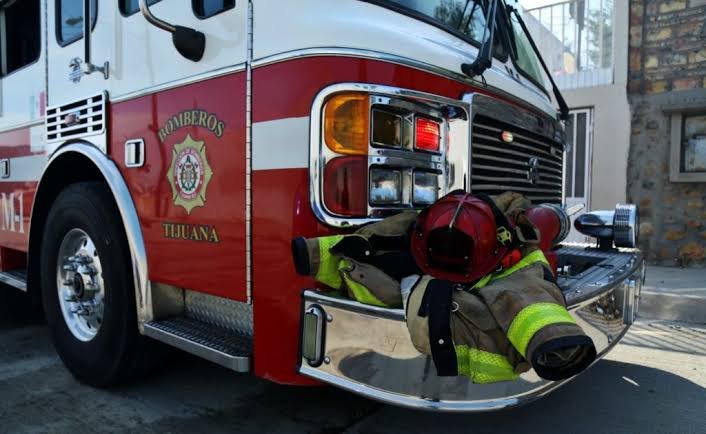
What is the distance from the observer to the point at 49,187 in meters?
3.43

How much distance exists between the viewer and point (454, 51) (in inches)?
95.4

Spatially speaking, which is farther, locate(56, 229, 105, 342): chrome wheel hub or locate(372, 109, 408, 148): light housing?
locate(56, 229, 105, 342): chrome wheel hub

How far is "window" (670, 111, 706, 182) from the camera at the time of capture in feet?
22.5

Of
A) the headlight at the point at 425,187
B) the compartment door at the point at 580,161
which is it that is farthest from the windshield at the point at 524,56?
the compartment door at the point at 580,161

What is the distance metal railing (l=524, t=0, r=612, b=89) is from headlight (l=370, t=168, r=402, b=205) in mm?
6398

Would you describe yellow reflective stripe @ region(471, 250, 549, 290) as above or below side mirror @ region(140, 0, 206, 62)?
below

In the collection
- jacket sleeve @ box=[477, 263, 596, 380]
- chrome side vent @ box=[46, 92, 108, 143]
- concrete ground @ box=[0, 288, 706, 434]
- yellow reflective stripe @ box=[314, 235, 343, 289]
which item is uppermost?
chrome side vent @ box=[46, 92, 108, 143]

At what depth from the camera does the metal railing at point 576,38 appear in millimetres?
7559

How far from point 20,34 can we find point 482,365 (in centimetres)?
391

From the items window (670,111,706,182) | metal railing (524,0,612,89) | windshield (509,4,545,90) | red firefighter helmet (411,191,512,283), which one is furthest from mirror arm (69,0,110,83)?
window (670,111,706,182)

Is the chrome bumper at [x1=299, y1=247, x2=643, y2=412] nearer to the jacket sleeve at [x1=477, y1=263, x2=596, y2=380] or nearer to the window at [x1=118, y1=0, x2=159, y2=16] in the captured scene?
the jacket sleeve at [x1=477, y1=263, x2=596, y2=380]

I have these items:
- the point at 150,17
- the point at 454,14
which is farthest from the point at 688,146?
the point at 150,17

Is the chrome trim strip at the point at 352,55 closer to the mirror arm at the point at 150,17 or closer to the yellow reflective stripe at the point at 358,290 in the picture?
the mirror arm at the point at 150,17

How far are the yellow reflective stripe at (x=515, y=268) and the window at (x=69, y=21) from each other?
2.51 metres
